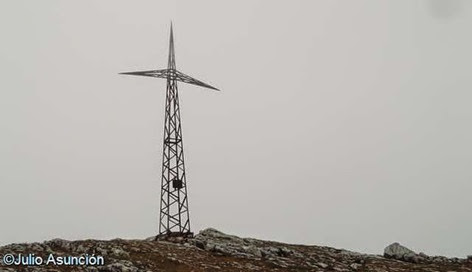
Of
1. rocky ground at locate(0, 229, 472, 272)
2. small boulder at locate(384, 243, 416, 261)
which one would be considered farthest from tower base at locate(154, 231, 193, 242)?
small boulder at locate(384, 243, 416, 261)

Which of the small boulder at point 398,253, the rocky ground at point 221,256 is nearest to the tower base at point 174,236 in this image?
the rocky ground at point 221,256

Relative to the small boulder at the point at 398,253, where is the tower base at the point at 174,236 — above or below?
above

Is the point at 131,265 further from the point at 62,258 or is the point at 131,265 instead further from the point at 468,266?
the point at 468,266

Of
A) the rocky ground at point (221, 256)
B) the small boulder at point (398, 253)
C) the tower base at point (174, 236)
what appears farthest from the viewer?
the small boulder at point (398, 253)

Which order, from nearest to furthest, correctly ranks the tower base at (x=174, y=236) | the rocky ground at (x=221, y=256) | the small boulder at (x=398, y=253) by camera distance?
the rocky ground at (x=221, y=256) → the tower base at (x=174, y=236) → the small boulder at (x=398, y=253)

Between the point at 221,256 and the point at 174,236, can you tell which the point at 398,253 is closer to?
the point at 221,256

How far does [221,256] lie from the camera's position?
43.2 m

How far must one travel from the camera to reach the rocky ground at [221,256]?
3512 cm

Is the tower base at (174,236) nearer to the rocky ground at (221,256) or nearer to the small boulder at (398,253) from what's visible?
the rocky ground at (221,256)

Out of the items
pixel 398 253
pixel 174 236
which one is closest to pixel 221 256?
pixel 174 236

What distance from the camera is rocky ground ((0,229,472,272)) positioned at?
35125 millimetres

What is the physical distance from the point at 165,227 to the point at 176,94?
54.5ft

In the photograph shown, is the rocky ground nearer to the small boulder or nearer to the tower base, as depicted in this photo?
the small boulder

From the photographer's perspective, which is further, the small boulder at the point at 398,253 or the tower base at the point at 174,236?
the small boulder at the point at 398,253
